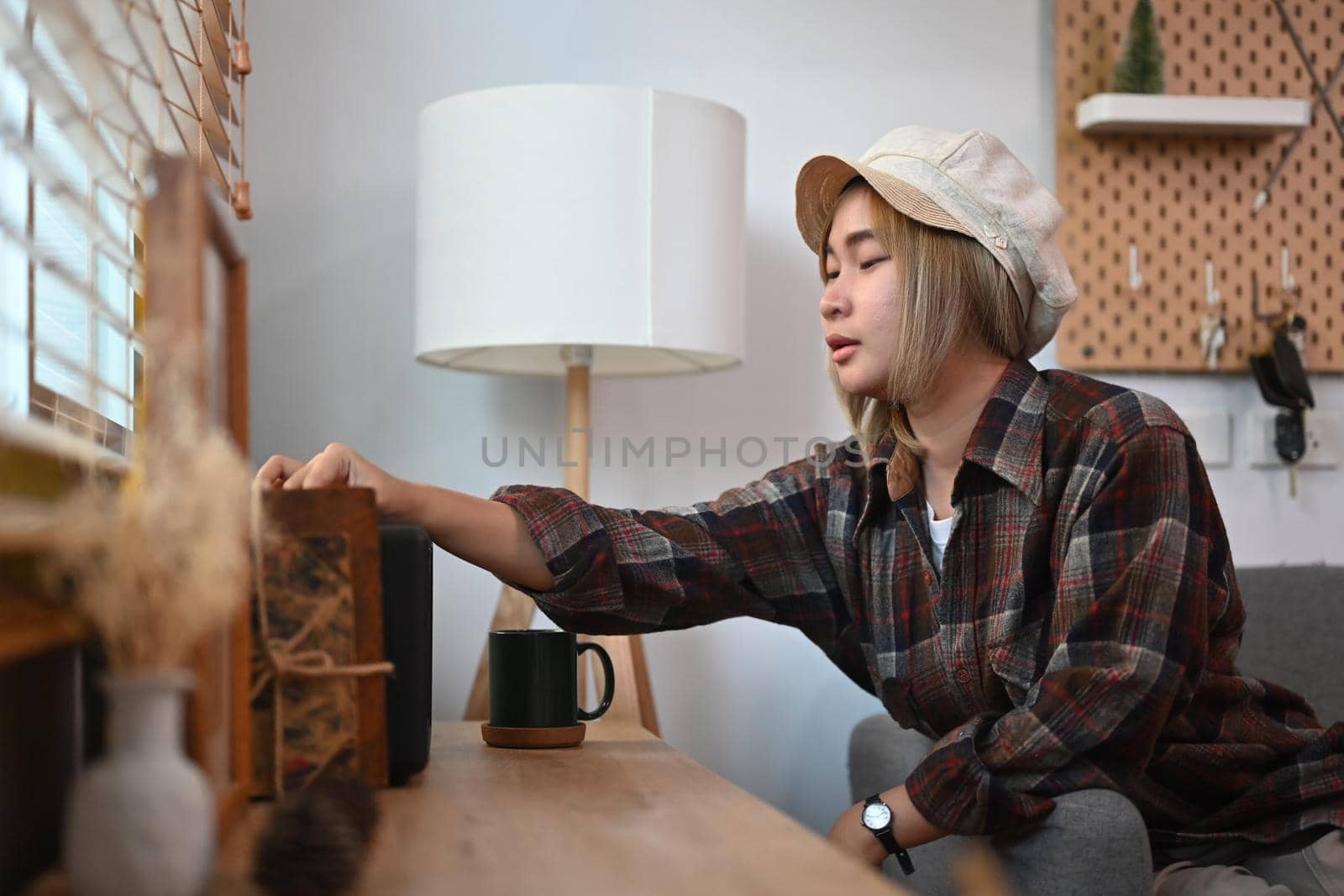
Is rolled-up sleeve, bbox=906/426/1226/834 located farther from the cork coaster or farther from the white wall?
the white wall

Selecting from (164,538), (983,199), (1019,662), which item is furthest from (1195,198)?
(164,538)

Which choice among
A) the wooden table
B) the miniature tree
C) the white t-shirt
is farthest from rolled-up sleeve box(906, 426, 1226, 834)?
the miniature tree

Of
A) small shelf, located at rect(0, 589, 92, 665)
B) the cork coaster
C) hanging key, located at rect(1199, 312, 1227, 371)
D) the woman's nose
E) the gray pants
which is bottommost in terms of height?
the gray pants

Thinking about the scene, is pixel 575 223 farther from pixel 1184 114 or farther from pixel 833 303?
pixel 1184 114

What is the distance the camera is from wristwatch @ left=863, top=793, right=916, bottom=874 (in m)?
1.05

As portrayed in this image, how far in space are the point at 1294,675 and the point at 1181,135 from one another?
2.82 feet

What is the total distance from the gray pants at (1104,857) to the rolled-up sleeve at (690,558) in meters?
0.18

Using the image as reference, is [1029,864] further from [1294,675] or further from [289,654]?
[1294,675]

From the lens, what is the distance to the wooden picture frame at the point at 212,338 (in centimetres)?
51

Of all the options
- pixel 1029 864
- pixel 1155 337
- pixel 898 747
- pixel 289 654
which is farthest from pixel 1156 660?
pixel 1155 337

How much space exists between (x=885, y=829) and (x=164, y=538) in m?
0.74

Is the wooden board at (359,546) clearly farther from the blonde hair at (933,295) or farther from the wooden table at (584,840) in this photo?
the blonde hair at (933,295)

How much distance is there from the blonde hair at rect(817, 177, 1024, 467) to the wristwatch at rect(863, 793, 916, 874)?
43cm

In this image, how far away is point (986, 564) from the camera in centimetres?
120
